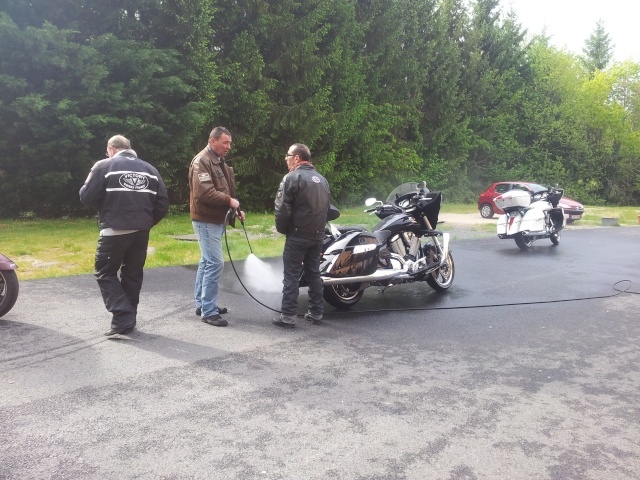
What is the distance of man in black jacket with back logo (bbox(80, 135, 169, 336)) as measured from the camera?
5.62m

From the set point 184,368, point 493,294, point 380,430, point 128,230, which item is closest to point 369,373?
point 380,430

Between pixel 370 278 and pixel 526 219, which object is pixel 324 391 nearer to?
pixel 370 278

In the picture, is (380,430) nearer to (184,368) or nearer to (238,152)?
(184,368)

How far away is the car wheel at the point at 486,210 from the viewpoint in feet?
77.3

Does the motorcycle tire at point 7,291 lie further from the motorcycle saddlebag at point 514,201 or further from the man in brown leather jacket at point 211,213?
the motorcycle saddlebag at point 514,201

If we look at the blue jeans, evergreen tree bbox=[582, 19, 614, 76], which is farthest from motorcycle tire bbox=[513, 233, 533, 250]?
evergreen tree bbox=[582, 19, 614, 76]

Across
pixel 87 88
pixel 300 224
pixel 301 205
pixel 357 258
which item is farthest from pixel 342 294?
pixel 87 88

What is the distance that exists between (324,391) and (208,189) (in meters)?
2.59

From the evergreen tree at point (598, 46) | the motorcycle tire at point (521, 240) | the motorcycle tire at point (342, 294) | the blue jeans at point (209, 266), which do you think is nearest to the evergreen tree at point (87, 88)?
the motorcycle tire at point (521, 240)

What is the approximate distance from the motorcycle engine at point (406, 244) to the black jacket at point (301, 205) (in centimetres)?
162

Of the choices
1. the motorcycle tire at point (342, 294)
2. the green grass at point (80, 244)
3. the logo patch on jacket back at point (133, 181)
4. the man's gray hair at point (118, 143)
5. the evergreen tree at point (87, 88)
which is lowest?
the green grass at point (80, 244)

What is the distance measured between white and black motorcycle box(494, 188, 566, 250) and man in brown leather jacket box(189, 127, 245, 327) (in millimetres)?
8297

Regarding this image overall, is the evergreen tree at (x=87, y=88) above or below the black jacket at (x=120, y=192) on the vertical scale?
above

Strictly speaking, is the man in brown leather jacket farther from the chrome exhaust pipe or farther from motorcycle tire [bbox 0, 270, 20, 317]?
motorcycle tire [bbox 0, 270, 20, 317]
